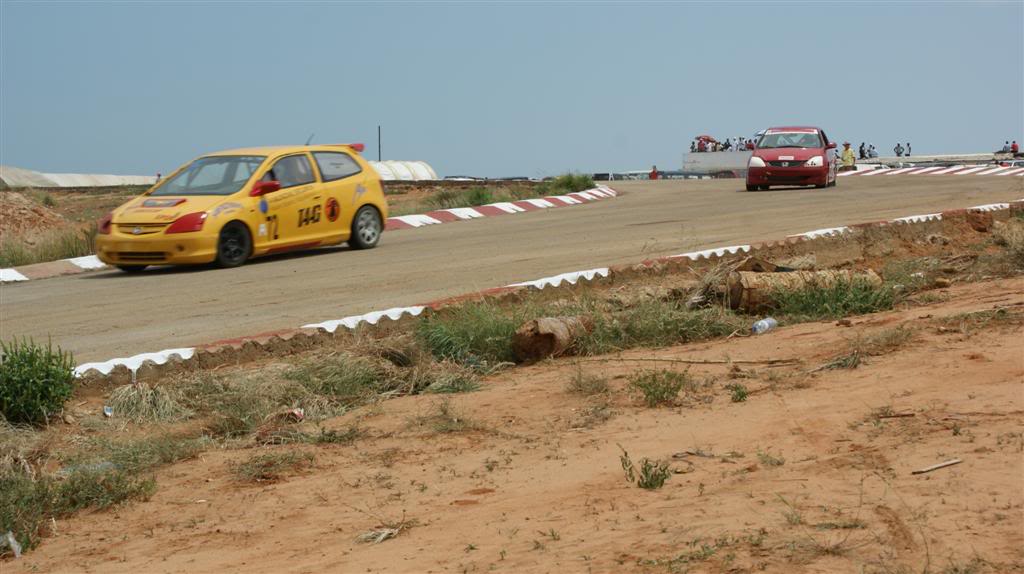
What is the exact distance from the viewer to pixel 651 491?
5531 millimetres

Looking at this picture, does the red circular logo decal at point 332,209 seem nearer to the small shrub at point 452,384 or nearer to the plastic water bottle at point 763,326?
the plastic water bottle at point 763,326

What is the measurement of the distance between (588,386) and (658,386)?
0.54m

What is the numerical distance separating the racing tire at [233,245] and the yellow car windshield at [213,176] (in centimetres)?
53

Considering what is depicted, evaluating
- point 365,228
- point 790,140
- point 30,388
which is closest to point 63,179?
point 790,140

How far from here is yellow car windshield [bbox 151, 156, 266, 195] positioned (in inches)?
612

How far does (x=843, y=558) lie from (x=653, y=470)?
139cm

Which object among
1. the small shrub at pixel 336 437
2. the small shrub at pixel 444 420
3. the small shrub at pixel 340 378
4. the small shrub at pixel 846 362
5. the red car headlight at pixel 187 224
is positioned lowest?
the small shrub at pixel 336 437

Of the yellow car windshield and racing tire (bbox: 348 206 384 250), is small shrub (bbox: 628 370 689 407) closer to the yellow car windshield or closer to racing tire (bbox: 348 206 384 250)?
the yellow car windshield

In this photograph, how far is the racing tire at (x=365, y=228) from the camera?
16984 millimetres

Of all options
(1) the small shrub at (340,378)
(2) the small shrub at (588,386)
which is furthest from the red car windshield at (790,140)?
Answer: (2) the small shrub at (588,386)

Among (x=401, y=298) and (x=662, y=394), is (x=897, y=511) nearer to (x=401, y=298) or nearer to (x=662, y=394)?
(x=662, y=394)

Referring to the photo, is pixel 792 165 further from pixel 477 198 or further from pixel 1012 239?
pixel 1012 239

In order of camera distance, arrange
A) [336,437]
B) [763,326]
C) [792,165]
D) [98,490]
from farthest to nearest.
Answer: [792,165]
[763,326]
[336,437]
[98,490]

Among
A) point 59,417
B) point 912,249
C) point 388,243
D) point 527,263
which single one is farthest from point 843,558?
point 388,243
